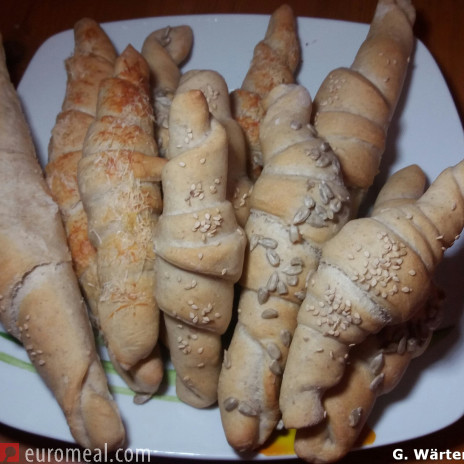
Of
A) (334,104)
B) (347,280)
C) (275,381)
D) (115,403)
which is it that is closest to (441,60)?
(334,104)

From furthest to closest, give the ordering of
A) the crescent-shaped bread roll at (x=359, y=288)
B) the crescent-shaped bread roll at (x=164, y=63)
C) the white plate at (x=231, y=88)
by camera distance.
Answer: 1. the crescent-shaped bread roll at (x=164, y=63)
2. the white plate at (x=231, y=88)
3. the crescent-shaped bread roll at (x=359, y=288)

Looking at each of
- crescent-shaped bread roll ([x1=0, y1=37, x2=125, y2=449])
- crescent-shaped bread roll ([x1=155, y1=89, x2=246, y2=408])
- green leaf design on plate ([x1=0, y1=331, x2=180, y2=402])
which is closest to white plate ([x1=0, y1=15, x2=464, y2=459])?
green leaf design on plate ([x1=0, y1=331, x2=180, y2=402])

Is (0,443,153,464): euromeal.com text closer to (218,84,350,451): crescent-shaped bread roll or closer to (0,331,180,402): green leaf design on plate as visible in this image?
(0,331,180,402): green leaf design on plate

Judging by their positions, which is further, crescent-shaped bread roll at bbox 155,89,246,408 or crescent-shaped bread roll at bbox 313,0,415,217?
crescent-shaped bread roll at bbox 313,0,415,217

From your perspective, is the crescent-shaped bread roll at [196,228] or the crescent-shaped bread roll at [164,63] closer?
the crescent-shaped bread roll at [196,228]

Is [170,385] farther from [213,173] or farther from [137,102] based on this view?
[137,102]

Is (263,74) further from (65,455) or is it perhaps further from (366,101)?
(65,455)

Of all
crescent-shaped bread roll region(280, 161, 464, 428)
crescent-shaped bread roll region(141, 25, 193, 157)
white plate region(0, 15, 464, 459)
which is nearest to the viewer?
crescent-shaped bread roll region(280, 161, 464, 428)

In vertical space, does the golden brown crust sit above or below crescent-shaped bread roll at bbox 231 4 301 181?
below

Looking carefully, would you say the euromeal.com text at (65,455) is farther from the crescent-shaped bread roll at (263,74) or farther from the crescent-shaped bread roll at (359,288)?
the crescent-shaped bread roll at (263,74)

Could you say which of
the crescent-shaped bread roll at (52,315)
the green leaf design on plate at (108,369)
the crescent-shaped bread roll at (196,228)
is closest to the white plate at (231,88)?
the green leaf design on plate at (108,369)
